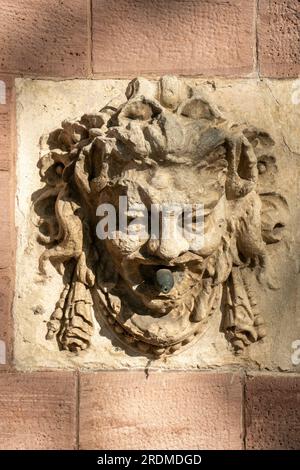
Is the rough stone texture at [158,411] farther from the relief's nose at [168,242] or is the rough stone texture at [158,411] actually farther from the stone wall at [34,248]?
the relief's nose at [168,242]

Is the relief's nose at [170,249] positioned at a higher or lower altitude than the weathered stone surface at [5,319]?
higher

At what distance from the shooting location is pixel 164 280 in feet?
7.13

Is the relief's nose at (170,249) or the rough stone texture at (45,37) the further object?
the rough stone texture at (45,37)

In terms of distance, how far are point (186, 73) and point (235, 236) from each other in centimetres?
47

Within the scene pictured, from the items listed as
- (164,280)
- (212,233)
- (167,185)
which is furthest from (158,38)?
(164,280)

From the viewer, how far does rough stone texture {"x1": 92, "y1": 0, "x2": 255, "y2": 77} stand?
2.38 metres

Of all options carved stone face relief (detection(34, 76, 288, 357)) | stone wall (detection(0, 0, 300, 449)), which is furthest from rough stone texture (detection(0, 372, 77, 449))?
carved stone face relief (detection(34, 76, 288, 357))

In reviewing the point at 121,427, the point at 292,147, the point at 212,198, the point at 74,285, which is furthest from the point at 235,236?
the point at 121,427

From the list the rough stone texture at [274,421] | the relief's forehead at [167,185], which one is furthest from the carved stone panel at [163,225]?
the rough stone texture at [274,421]

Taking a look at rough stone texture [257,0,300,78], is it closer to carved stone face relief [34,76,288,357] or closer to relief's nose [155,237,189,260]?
carved stone face relief [34,76,288,357]

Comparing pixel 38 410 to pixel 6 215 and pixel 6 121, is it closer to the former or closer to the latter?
pixel 6 215

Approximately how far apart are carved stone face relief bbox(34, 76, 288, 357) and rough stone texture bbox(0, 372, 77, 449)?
0.38 ft

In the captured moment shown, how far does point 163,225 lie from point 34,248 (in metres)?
0.41

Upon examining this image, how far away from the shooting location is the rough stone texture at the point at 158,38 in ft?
7.82
